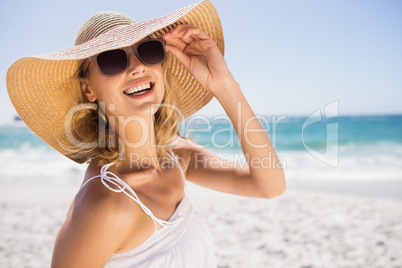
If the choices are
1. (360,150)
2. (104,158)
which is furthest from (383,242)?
(360,150)

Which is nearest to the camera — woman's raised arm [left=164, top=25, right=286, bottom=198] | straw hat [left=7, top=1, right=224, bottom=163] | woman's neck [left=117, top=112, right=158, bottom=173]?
straw hat [left=7, top=1, right=224, bottom=163]

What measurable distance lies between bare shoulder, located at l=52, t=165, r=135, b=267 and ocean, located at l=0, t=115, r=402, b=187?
1.09 m

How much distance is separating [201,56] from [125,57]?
17.1 inches

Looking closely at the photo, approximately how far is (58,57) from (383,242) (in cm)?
489

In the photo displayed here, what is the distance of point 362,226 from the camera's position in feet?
16.9

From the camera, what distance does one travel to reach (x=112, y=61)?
162 cm

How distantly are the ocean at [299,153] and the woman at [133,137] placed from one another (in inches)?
23.7

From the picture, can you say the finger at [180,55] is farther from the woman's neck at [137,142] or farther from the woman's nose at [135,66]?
the woman's neck at [137,142]

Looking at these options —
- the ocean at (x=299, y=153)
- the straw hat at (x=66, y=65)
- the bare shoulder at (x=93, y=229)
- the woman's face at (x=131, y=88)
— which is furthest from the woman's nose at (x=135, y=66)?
the ocean at (x=299, y=153)

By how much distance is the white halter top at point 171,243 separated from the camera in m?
1.44

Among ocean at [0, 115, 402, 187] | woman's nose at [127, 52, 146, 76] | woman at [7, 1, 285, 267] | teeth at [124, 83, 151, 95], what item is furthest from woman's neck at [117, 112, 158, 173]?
ocean at [0, 115, 402, 187]

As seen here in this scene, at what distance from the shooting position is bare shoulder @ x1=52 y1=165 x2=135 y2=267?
1.23 metres

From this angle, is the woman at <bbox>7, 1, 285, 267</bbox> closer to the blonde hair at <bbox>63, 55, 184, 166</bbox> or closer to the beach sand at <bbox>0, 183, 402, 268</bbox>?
the blonde hair at <bbox>63, 55, 184, 166</bbox>

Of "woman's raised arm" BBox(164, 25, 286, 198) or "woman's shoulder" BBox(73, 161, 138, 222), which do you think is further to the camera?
"woman's raised arm" BBox(164, 25, 286, 198)
